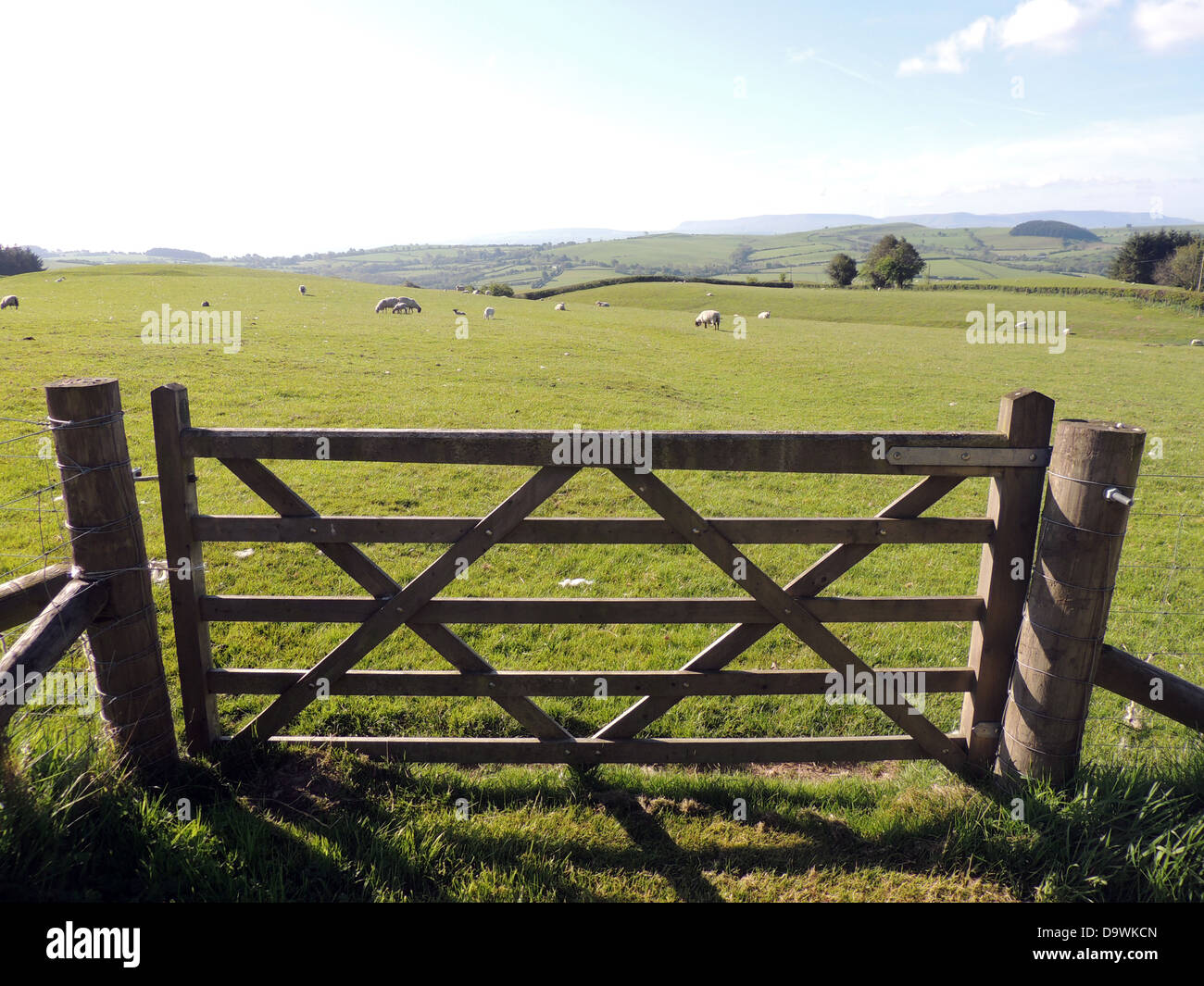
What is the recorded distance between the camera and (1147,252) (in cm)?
9731

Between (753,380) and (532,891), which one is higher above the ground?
(753,380)

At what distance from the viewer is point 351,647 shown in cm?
455

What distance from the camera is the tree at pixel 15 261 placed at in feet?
316

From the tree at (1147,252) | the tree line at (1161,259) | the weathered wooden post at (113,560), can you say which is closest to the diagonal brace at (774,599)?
the weathered wooden post at (113,560)

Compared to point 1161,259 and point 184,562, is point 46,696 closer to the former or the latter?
A: point 184,562

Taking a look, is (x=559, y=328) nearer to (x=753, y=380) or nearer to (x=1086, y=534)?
(x=753, y=380)

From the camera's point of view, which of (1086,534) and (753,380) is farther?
(753,380)

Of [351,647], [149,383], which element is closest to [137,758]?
[351,647]

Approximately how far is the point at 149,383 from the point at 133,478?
15.2 metres

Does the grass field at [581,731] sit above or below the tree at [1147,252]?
below

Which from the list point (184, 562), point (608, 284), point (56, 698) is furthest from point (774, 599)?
point (608, 284)

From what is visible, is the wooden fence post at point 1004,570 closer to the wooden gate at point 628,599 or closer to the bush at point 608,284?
the wooden gate at point 628,599

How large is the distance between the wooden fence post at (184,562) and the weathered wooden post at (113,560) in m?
0.16
